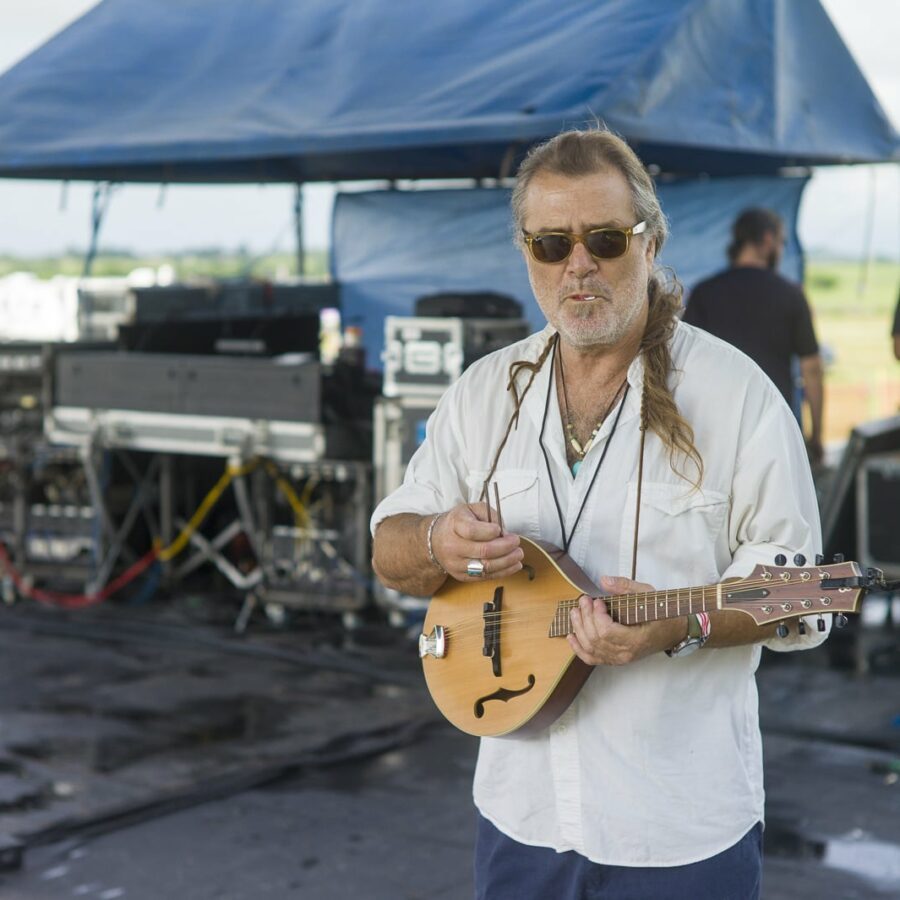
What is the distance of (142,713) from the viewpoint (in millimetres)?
6105

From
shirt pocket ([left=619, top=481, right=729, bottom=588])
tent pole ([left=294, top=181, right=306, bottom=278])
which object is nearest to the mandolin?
shirt pocket ([left=619, top=481, right=729, bottom=588])

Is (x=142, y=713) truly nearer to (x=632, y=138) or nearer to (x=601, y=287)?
(x=632, y=138)

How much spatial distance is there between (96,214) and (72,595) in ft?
8.67

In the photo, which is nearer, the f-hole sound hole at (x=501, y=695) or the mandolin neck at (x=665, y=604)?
the mandolin neck at (x=665, y=604)

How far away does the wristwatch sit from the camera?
7.08 feet

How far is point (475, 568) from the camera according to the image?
2.35m

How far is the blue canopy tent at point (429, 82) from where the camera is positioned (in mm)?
6703

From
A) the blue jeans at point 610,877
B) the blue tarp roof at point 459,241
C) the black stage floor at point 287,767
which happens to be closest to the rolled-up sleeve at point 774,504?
the blue jeans at point 610,877

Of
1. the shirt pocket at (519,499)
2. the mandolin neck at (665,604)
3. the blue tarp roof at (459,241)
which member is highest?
the blue tarp roof at (459,241)

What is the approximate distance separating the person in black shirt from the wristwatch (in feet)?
16.2

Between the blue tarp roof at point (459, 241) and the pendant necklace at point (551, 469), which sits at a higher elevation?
the blue tarp roof at point (459, 241)

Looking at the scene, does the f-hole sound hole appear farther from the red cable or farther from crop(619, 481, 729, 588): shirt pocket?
the red cable

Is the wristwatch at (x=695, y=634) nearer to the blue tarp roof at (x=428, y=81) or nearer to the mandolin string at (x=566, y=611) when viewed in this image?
the mandolin string at (x=566, y=611)

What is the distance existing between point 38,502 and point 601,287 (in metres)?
6.90
